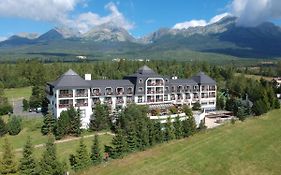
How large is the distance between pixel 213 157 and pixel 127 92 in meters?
36.5

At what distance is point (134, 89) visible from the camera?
67.4 m

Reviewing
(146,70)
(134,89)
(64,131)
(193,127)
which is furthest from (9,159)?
(146,70)

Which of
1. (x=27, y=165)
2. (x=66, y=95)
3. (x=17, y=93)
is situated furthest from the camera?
(x=17, y=93)

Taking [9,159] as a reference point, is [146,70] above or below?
above

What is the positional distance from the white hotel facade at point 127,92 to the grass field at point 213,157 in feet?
91.4

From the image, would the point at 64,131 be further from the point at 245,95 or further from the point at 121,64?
the point at 121,64

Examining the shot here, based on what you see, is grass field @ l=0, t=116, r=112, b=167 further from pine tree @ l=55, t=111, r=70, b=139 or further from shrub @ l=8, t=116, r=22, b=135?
pine tree @ l=55, t=111, r=70, b=139

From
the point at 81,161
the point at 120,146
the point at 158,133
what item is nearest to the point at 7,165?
the point at 81,161

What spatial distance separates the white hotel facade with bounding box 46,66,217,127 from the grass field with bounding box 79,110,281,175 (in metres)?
27.8

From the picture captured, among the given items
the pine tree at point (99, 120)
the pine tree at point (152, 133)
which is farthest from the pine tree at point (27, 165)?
the pine tree at point (99, 120)

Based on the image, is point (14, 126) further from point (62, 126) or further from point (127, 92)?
point (127, 92)

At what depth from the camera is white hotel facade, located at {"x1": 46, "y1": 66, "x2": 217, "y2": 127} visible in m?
59.0

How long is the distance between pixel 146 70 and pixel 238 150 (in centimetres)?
3961

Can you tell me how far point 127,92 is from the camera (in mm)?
66250
